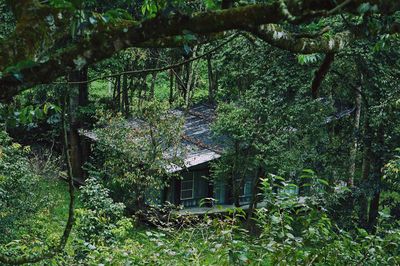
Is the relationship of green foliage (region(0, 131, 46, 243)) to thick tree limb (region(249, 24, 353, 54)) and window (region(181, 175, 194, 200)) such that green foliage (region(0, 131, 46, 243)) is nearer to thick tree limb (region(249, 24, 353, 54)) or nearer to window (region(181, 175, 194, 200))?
window (region(181, 175, 194, 200))

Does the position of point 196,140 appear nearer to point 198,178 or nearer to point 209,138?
point 209,138

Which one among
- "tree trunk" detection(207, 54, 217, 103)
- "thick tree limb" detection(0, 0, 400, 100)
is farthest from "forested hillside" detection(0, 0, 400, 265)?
"tree trunk" detection(207, 54, 217, 103)

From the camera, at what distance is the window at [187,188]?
57.4ft

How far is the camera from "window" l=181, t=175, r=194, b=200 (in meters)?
17.5

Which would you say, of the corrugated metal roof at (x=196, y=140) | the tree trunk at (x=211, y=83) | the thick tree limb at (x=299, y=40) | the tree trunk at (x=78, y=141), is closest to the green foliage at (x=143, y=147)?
the corrugated metal roof at (x=196, y=140)

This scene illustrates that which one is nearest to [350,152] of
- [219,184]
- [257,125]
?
[257,125]

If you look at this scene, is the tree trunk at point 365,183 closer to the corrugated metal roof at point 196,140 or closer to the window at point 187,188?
the corrugated metal roof at point 196,140

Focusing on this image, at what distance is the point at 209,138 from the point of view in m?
17.5

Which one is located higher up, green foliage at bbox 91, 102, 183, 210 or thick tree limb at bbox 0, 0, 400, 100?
thick tree limb at bbox 0, 0, 400, 100

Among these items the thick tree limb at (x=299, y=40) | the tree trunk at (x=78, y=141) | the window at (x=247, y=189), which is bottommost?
the window at (x=247, y=189)

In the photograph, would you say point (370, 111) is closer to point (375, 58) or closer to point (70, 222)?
point (375, 58)

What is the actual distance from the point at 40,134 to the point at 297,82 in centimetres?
1240

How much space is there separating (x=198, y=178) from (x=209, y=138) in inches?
56.7

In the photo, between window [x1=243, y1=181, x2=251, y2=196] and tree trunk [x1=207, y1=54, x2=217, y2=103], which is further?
tree trunk [x1=207, y1=54, x2=217, y2=103]
